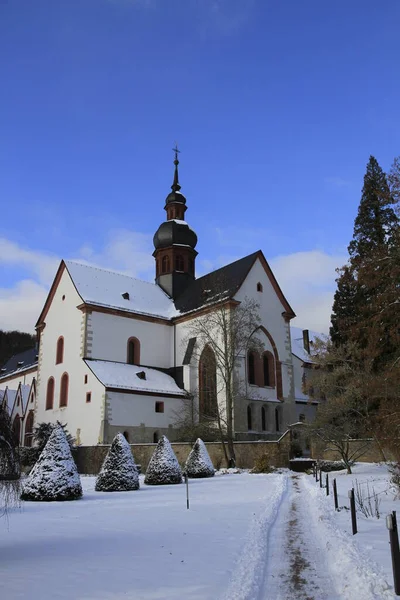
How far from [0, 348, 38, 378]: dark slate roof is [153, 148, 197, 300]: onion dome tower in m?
18.2

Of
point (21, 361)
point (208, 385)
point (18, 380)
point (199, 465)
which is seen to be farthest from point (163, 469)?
point (21, 361)

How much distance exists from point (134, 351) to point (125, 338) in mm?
1373

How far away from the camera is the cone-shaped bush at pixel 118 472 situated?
21156 mm

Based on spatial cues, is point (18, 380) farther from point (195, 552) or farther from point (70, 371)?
point (195, 552)

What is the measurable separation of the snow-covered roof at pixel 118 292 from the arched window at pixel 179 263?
271 centimetres

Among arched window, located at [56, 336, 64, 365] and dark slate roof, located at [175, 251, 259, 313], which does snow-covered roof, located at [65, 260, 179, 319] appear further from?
arched window, located at [56, 336, 64, 365]

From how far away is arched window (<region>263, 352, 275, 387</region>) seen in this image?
42219 mm

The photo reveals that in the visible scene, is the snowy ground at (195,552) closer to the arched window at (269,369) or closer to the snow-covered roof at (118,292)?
the arched window at (269,369)

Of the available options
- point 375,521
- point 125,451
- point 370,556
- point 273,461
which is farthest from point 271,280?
point 370,556

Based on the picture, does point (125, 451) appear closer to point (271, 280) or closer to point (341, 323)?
point (341, 323)

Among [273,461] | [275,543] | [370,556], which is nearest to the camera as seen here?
[370,556]

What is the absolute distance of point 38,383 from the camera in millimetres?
45188

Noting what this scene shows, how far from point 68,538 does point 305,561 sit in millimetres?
4769

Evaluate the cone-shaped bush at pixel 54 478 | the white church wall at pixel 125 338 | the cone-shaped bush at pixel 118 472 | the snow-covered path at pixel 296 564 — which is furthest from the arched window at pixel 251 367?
the snow-covered path at pixel 296 564
